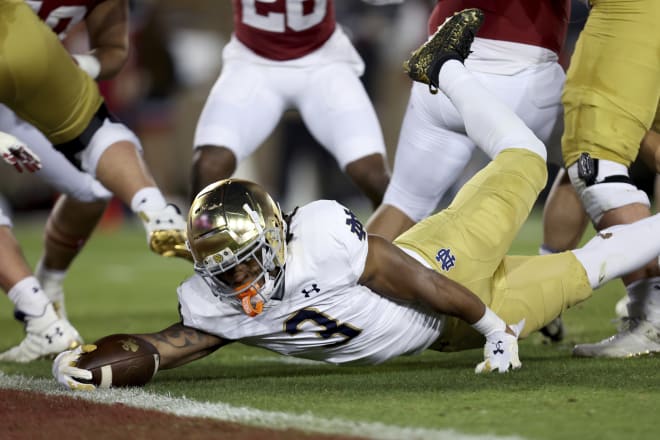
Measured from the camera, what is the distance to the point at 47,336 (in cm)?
388

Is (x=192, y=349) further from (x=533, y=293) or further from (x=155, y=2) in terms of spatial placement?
(x=155, y=2)

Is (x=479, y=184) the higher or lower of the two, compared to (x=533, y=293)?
higher

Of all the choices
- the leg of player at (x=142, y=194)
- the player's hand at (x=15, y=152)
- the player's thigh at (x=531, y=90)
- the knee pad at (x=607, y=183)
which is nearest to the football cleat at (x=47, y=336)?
the leg of player at (x=142, y=194)

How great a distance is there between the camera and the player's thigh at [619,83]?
3.66 m

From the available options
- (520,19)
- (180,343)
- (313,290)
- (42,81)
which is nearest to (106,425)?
(180,343)

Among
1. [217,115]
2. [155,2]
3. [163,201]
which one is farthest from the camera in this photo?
[155,2]

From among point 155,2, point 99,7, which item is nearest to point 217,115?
point 99,7

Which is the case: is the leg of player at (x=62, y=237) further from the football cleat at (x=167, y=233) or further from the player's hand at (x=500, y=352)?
the player's hand at (x=500, y=352)

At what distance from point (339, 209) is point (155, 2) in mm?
9722

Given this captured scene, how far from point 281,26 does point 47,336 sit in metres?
Answer: 1.64

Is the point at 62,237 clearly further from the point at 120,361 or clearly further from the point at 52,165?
the point at 120,361

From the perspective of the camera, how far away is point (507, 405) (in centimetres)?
274

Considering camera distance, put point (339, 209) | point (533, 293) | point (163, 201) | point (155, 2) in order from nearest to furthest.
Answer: point (339, 209) < point (533, 293) < point (163, 201) < point (155, 2)

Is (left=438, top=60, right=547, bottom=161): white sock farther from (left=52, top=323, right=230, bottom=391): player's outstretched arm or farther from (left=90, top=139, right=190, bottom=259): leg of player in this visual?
(left=52, top=323, right=230, bottom=391): player's outstretched arm
